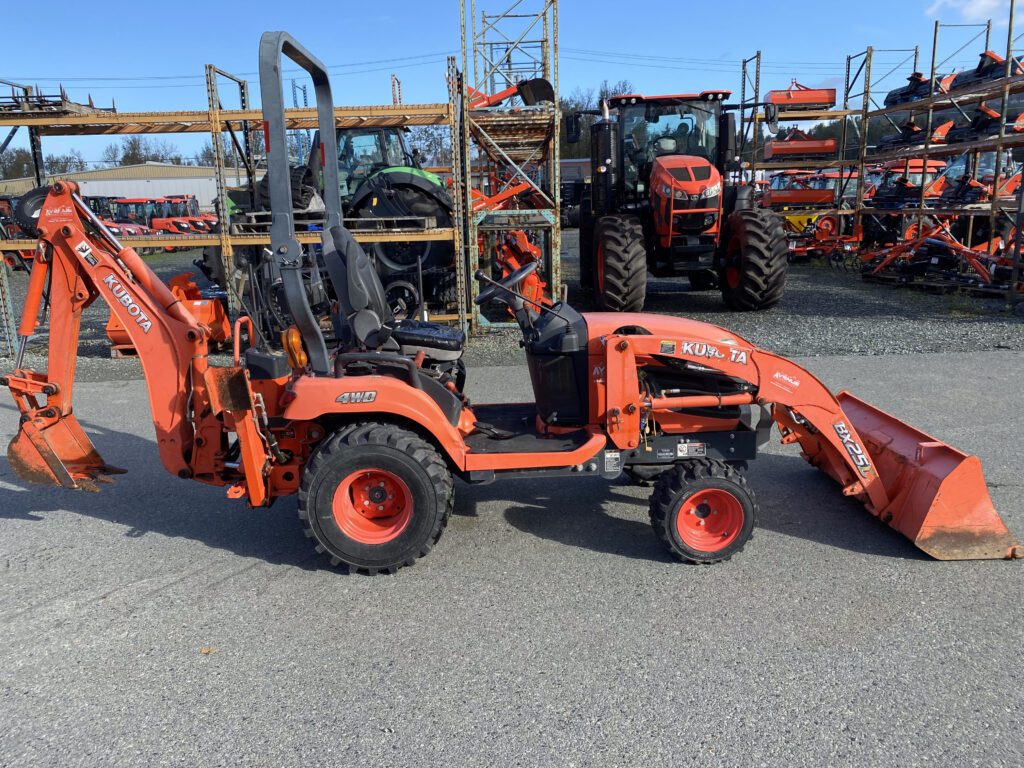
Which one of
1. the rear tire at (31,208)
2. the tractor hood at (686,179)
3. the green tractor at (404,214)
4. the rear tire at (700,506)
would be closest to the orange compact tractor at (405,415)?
the rear tire at (700,506)

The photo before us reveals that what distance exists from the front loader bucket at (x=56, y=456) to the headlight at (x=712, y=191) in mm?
8643

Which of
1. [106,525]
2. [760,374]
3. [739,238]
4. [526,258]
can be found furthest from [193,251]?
[760,374]

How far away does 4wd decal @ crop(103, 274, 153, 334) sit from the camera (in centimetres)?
394

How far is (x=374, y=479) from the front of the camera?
3.79m

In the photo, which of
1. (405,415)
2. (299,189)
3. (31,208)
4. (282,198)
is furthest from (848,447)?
(299,189)

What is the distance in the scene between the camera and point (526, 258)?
11305 mm

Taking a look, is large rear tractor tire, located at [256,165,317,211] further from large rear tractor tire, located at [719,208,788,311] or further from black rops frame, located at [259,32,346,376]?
black rops frame, located at [259,32,346,376]

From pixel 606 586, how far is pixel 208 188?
53454mm

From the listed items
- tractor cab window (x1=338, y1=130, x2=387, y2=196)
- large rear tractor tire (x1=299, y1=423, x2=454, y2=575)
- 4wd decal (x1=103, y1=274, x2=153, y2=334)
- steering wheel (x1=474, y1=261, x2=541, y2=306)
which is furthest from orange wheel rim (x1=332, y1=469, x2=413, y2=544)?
tractor cab window (x1=338, y1=130, x2=387, y2=196)

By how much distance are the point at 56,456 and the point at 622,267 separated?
7.54 m

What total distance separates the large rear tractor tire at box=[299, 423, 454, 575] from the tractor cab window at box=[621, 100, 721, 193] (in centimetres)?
931

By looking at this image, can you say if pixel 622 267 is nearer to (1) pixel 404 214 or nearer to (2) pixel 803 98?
(1) pixel 404 214

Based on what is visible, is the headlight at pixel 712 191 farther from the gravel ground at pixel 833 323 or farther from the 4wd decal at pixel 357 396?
the 4wd decal at pixel 357 396

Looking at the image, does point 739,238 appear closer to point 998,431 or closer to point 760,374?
point 998,431
